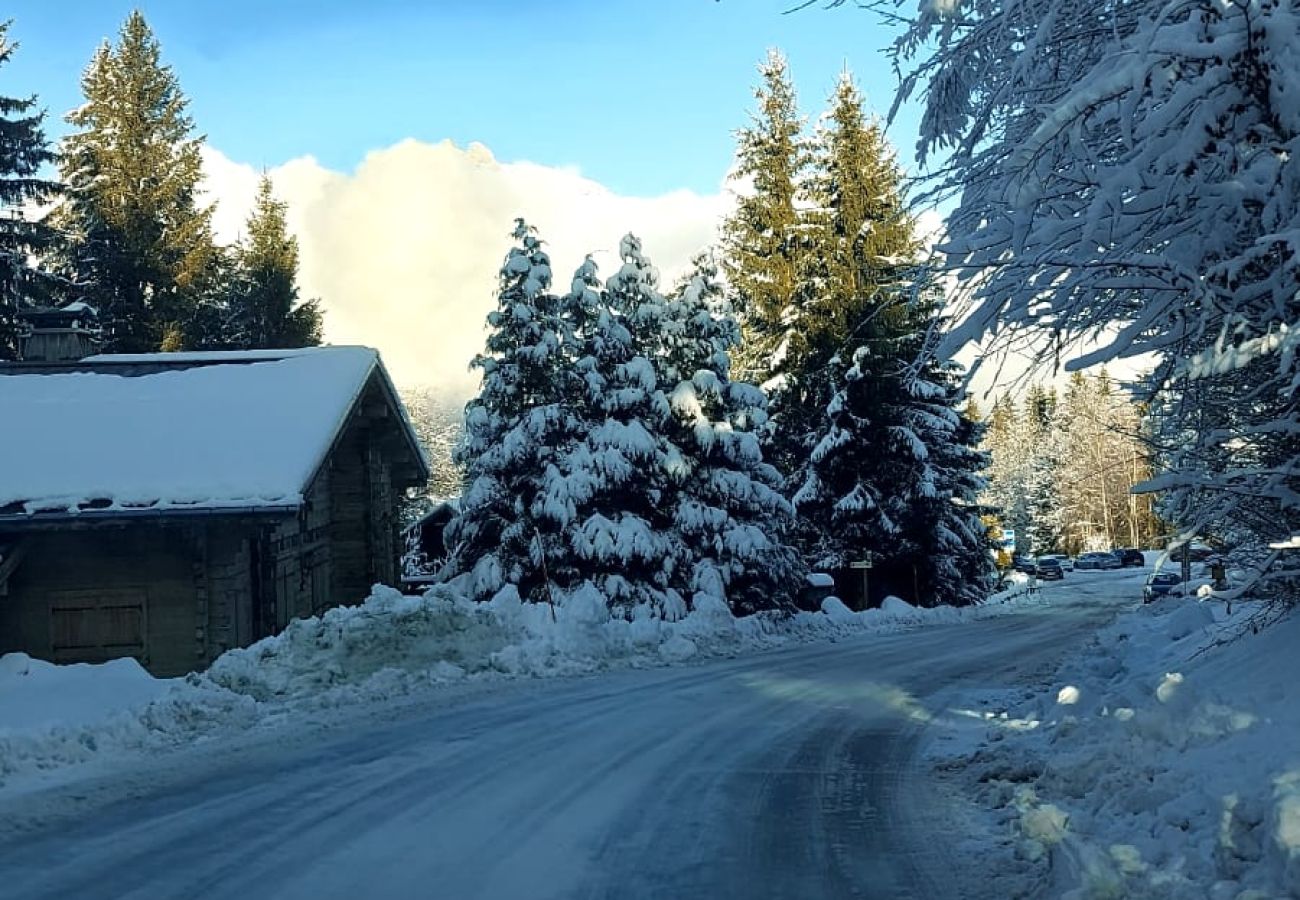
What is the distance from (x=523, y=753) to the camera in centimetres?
933

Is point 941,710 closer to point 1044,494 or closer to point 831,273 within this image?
point 831,273

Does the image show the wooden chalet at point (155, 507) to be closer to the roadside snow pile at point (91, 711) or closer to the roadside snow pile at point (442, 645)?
the roadside snow pile at point (91, 711)

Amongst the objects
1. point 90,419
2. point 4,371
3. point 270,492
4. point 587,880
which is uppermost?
point 4,371

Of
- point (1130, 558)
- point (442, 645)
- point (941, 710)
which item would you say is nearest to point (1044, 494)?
point (1130, 558)

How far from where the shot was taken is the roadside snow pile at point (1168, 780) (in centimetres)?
455

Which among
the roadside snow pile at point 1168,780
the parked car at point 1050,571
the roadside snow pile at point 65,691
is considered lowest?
the parked car at point 1050,571

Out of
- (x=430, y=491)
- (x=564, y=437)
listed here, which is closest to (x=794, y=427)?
(x=564, y=437)

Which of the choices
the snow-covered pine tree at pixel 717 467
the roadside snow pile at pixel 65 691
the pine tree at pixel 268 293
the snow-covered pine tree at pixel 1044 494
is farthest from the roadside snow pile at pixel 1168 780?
the snow-covered pine tree at pixel 1044 494

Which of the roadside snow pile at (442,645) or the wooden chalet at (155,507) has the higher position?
the wooden chalet at (155,507)

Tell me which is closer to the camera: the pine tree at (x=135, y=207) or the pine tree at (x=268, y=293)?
the pine tree at (x=135, y=207)

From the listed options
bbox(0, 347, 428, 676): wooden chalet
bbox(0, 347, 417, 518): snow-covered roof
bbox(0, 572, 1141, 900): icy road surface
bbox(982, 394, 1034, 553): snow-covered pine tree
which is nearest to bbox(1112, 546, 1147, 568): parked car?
bbox(982, 394, 1034, 553): snow-covered pine tree

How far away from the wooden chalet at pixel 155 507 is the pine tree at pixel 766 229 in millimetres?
18634

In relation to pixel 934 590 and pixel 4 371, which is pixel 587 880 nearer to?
pixel 4 371

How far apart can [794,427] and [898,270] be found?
1023 inches
